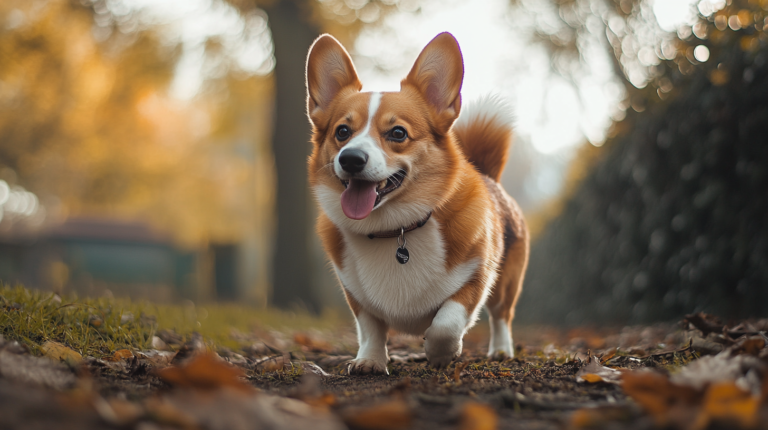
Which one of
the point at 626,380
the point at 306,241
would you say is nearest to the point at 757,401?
the point at 626,380

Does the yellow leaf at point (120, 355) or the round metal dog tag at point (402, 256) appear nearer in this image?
the yellow leaf at point (120, 355)

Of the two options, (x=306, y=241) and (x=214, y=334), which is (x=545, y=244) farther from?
(x=214, y=334)

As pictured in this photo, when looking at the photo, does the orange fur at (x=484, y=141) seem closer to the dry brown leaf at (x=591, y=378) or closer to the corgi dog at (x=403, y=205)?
the corgi dog at (x=403, y=205)

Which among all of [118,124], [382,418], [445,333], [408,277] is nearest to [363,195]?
[408,277]

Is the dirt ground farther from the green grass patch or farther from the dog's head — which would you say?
the dog's head

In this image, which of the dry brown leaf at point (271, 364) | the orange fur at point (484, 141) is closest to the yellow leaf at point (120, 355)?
the dry brown leaf at point (271, 364)

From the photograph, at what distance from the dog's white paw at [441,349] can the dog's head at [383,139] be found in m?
0.56

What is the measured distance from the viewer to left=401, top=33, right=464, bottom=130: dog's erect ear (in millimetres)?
2803

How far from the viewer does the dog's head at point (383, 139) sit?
248cm

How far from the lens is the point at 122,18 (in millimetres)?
8578

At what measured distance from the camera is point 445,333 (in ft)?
7.60

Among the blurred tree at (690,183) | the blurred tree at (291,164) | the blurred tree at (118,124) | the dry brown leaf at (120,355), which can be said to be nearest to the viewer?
the dry brown leaf at (120,355)

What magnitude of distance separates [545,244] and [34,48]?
1030cm

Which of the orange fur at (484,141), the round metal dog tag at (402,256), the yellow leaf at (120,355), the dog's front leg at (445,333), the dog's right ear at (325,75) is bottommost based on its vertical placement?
the yellow leaf at (120,355)
